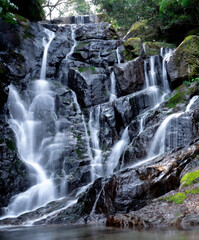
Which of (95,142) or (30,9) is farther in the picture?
(30,9)

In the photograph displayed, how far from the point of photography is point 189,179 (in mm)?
6059

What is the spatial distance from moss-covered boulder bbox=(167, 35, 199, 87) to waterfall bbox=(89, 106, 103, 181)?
17.7 feet

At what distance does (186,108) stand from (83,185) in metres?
6.30

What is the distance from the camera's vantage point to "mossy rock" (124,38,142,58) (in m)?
19.3

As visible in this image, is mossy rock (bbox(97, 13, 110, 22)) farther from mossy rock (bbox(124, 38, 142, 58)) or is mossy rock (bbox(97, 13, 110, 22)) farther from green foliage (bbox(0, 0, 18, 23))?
green foliage (bbox(0, 0, 18, 23))

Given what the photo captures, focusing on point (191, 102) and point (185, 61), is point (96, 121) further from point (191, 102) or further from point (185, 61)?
point (185, 61)

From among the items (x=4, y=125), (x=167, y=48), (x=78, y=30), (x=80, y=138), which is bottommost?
(x=80, y=138)

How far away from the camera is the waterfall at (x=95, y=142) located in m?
12.3

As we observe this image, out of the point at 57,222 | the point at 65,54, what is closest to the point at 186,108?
the point at 57,222

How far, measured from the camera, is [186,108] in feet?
38.0

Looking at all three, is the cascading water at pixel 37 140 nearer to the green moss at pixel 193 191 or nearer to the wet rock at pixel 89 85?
the wet rock at pixel 89 85

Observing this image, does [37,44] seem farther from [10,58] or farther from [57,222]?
[57,222]

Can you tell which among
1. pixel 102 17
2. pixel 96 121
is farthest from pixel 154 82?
pixel 102 17

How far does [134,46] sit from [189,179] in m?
15.8
